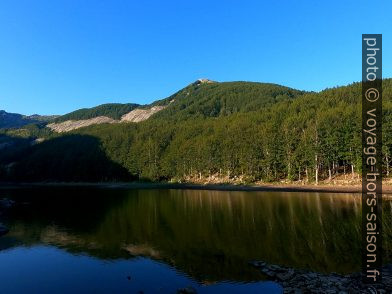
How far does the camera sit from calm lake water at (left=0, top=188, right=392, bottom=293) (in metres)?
30.6

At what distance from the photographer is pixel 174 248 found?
41.9 meters

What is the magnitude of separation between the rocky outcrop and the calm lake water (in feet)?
4.21

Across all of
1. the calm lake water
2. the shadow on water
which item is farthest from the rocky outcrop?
the shadow on water

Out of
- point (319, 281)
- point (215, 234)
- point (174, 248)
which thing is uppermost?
point (319, 281)

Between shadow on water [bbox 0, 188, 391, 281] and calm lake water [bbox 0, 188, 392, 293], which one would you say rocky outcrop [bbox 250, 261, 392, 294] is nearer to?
calm lake water [bbox 0, 188, 392, 293]

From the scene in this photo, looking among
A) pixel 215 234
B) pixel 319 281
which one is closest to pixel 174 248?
pixel 215 234

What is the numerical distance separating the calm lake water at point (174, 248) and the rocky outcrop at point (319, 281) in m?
1.28

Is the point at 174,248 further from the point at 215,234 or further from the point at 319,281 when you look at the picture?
the point at 319,281

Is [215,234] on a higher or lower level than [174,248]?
higher

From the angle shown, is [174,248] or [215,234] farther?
[215,234]

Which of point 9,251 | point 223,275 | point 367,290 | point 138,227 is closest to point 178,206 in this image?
point 138,227

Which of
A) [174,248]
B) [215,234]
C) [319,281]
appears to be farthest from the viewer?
[215,234]

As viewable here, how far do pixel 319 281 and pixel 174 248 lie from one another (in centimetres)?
1881

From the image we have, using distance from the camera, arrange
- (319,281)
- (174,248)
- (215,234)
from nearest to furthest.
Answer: (319,281)
(174,248)
(215,234)
